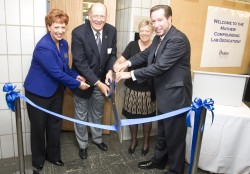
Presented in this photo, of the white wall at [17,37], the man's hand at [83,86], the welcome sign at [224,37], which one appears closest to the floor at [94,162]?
the white wall at [17,37]

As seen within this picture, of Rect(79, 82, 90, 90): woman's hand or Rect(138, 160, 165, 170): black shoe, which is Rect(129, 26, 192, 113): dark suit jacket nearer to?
Rect(79, 82, 90, 90): woman's hand

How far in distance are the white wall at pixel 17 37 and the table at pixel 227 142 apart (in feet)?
6.31

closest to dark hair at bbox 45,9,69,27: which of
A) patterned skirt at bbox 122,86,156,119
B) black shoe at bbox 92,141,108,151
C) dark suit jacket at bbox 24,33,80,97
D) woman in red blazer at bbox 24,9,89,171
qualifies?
woman in red blazer at bbox 24,9,89,171

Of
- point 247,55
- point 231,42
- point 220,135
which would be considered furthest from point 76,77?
point 247,55

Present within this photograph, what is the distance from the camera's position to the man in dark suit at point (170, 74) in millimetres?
1910

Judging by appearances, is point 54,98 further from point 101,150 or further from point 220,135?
point 220,135

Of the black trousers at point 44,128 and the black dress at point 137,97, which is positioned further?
the black dress at point 137,97

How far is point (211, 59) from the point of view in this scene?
3.28 m

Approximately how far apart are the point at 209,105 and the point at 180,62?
2.15ft

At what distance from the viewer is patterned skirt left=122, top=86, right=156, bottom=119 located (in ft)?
8.40

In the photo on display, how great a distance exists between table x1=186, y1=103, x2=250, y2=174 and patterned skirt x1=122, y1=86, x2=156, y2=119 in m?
0.65

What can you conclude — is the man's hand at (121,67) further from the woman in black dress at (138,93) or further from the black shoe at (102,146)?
the black shoe at (102,146)

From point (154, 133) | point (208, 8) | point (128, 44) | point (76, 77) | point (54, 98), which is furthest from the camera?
point (154, 133)

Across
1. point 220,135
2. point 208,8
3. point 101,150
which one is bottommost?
point 101,150
